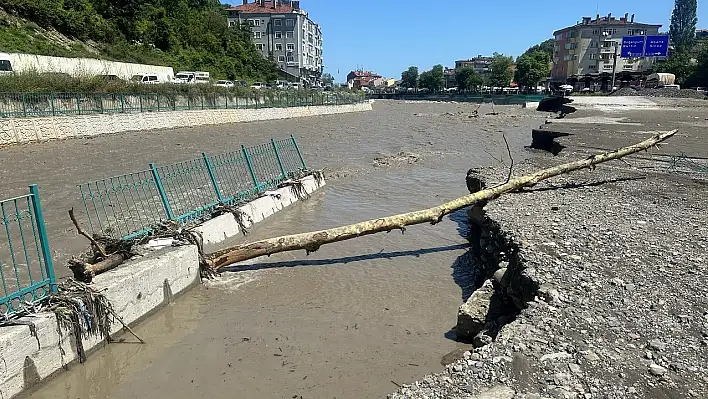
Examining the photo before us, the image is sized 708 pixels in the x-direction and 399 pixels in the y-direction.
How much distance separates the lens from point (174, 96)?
3127 centimetres

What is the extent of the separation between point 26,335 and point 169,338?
4.93ft

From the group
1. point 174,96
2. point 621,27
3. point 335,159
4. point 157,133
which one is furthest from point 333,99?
point 621,27

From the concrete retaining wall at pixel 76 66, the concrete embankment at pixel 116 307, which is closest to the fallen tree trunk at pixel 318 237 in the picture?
the concrete embankment at pixel 116 307

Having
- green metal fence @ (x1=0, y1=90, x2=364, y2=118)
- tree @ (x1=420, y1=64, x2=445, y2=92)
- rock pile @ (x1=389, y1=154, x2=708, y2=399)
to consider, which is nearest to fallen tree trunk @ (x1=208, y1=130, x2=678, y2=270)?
rock pile @ (x1=389, y1=154, x2=708, y2=399)

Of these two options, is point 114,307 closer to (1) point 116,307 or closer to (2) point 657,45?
(1) point 116,307

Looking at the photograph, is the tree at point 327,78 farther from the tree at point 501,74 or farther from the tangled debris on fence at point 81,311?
the tangled debris on fence at point 81,311

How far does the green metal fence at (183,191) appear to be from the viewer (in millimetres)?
8766

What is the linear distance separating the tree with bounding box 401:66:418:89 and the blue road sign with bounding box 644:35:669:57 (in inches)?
4151

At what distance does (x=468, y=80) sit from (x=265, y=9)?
154 feet

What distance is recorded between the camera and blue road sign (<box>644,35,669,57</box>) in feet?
179

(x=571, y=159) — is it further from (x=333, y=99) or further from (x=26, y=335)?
(x=333, y=99)

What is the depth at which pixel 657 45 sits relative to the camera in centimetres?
5541

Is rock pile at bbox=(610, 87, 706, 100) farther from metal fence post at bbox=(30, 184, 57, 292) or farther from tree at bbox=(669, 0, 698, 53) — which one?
tree at bbox=(669, 0, 698, 53)

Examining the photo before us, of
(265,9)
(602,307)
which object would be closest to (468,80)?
(265,9)
